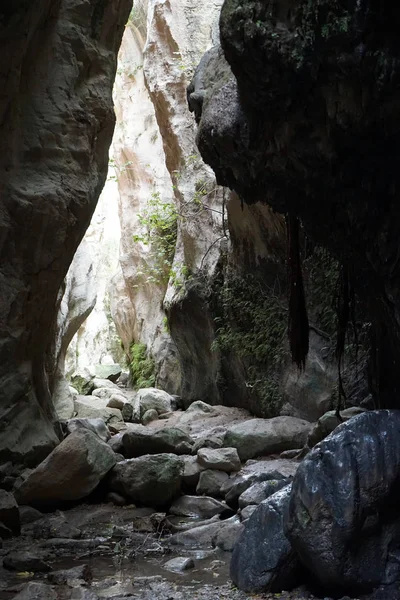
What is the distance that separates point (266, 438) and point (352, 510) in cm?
519

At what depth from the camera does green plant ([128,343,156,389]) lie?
63.7ft

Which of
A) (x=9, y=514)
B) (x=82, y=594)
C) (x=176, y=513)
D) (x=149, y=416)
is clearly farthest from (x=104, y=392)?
(x=82, y=594)

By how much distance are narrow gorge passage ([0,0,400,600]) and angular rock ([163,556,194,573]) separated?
2 centimetres

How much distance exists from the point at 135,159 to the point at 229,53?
20040mm

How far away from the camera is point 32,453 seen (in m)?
8.55

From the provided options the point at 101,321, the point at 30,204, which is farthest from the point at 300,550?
the point at 101,321

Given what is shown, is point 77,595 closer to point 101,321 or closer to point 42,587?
point 42,587

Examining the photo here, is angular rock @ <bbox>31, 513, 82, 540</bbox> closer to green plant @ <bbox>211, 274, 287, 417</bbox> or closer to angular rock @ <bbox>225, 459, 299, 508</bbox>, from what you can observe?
angular rock @ <bbox>225, 459, 299, 508</bbox>

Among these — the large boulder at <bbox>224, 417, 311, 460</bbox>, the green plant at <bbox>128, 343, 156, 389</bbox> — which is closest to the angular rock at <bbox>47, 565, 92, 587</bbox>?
the large boulder at <bbox>224, 417, 311, 460</bbox>

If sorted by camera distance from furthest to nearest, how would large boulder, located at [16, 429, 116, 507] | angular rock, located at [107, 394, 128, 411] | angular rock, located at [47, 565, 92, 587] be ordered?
angular rock, located at [107, 394, 128, 411] → large boulder, located at [16, 429, 116, 507] → angular rock, located at [47, 565, 92, 587]

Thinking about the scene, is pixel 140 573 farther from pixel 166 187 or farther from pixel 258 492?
pixel 166 187

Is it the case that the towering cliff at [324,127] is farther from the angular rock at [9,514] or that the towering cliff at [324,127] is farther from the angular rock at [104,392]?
the angular rock at [104,392]

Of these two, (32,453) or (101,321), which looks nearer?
(32,453)

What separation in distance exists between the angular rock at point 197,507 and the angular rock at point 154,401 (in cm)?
698
